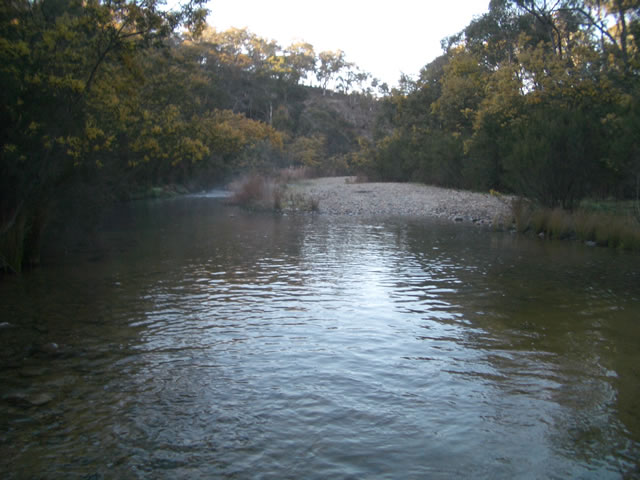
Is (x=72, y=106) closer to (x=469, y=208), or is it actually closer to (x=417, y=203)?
(x=469, y=208)

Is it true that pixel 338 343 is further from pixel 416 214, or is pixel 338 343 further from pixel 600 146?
pixel 416 214

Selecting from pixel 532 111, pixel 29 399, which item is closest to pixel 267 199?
pixel 532 111

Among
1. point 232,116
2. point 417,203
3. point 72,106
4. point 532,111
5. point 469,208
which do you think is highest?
point 232,116

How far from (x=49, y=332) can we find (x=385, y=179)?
34.4 metres

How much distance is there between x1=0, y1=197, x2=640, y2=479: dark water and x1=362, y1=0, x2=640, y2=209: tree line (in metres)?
6.14

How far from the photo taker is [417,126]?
37.9 m

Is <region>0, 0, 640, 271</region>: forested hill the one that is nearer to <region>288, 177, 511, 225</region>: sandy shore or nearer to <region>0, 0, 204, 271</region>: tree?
<region>0, 0, 204, 271</region>: tree

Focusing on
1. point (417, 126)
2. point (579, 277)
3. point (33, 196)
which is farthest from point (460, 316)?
point (417, 126)

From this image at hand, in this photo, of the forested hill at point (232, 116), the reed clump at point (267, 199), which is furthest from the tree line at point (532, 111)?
the reed clump at point (267, 199)

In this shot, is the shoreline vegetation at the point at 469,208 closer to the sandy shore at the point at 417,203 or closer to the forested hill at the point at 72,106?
the sandy shore at the point at 417,203

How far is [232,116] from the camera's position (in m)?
31.2

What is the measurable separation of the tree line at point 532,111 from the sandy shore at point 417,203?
1.20m

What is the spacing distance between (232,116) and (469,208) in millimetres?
15189

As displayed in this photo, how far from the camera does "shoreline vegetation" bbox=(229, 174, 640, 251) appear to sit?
45.7 ft
